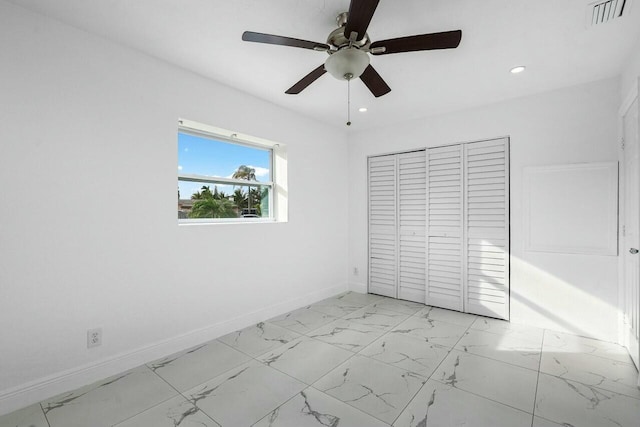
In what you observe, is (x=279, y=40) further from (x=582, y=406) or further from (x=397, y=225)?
(x=397, y=225)

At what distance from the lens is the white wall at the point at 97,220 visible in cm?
186

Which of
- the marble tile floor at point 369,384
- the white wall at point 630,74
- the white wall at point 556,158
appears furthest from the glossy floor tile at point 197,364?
the white wall at point 630,74

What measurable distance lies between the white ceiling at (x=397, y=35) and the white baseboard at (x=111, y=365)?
2295 mm

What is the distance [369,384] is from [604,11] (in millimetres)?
2782

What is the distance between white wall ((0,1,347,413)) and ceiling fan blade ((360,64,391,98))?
4.71 ft

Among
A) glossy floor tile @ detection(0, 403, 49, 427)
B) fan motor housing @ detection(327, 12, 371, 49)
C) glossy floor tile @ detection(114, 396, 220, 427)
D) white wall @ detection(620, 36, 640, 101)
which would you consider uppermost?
white wall @ detection(620, 36, 640, 101)

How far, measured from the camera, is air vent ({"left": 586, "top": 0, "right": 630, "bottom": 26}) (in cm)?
179

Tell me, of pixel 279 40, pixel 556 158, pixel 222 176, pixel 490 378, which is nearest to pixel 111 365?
pixel 222 176

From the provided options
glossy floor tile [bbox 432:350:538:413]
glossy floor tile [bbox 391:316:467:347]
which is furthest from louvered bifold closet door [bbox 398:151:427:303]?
glossy floor tile [bbox 432:350:538:413]

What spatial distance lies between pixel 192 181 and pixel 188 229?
20.0 inches

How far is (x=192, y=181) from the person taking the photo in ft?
9.64

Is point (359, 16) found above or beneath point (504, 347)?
above

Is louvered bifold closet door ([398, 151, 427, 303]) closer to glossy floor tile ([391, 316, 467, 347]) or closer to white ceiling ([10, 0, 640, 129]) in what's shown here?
glossy floor tile ([391, 316, 467, 347])

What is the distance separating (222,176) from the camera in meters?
3.19
